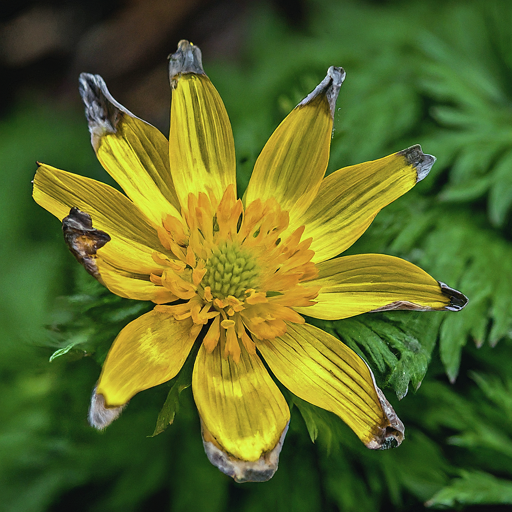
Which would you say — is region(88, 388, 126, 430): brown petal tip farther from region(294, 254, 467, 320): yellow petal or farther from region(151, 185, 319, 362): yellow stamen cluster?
region(294, 254, 467, 320): yellow petal

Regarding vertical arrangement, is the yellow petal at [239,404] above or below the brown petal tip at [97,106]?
below

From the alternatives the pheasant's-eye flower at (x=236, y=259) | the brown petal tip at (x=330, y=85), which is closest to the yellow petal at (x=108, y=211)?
the pheasant's-eye flower at (x=236, y=259)

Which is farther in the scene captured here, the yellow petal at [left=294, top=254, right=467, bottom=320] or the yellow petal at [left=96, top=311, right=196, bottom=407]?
the yellow petal at [left=294, top=254, right=467, bottom=320]

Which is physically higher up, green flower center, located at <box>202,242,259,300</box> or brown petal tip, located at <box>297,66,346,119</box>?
brown petal tip, located at <box>297,66,346,119</box>

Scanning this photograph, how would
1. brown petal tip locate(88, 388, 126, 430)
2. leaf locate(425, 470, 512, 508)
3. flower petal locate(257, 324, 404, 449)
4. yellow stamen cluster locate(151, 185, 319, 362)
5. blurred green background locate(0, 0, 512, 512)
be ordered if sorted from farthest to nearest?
leaf locate(425, 470, 512, 508), blurred green background locate(0, 0, 512, 512), yellow stamen cluster locate(151, 185, 319, 362), flower petal locate(257, 324, 404, 449), brown petal tip locate(88, 388, 126, 430)

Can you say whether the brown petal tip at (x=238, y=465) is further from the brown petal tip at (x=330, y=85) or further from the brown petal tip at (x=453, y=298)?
the brown petal tip at (x=330, y=85)

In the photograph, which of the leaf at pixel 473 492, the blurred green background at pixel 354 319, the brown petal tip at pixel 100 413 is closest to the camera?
the brown petal tip at pixel 100 413

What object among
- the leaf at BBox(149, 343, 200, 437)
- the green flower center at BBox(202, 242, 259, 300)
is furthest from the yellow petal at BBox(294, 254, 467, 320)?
the leaf at BBox(149, 343, 200, 437)

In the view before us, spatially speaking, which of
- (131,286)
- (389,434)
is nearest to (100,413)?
(131,286)
